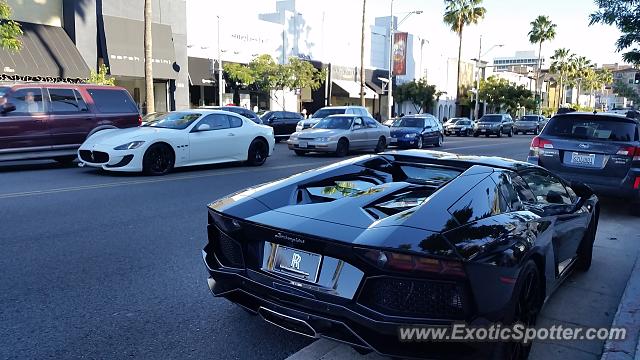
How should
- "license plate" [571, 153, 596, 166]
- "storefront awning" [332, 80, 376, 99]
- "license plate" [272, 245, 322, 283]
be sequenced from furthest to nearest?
"storefront awning" [332, 80, 376, 99], "license plate" [571, 153, 596, 166], "license plate" [272, 245, 322, 283]

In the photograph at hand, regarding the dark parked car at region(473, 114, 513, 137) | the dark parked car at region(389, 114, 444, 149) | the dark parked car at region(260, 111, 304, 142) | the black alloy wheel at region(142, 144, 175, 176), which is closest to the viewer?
the black alloy wheel at region(142, 144, 175, 176)

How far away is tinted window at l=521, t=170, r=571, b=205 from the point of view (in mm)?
4434

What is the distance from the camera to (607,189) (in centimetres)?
848

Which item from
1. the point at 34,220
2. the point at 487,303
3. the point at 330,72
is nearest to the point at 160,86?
the point at 330,72

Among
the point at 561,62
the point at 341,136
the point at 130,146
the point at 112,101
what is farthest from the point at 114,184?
the point at 561,62

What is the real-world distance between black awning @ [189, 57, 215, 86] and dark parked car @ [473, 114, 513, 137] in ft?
63.2

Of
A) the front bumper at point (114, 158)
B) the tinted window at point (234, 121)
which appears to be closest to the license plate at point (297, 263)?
the front bumper at point (114, 158)

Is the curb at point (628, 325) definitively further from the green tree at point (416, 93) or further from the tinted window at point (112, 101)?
the green tree at point (416, 93)

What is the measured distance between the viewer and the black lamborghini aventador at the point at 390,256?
115 inches

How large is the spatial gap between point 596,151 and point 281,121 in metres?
18.4

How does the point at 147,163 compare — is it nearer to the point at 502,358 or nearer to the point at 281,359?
the point at 281,359

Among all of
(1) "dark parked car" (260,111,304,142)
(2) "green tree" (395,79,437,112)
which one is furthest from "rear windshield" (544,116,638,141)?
(2) "green tree" (395,79,437,112)

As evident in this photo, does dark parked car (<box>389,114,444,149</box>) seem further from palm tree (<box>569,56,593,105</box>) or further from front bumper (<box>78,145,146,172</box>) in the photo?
palm tree (<box>569,56,593,105</box>)

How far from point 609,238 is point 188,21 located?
28552 mm
